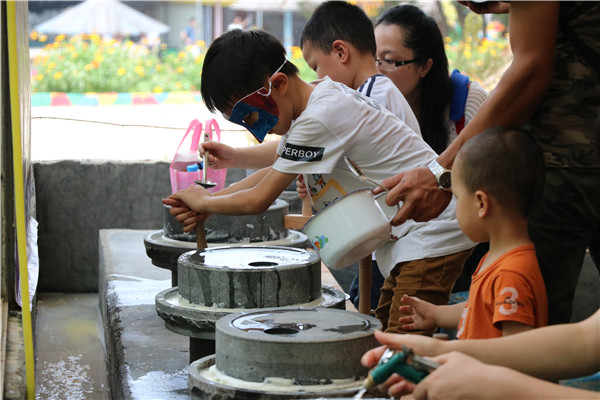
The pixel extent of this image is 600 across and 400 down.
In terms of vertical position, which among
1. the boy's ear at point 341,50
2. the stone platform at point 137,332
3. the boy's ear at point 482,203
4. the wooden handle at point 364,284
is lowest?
the stone platform at point 137,332

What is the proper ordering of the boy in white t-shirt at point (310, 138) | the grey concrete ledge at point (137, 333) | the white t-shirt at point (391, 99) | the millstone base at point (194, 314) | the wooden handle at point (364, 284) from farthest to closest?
the white t-shirt at point (391, 99)
the wooden handle at point (364, 284)
the grey concrete ledge at point (137, 333)
the boy in white t-shirt at point (310, 138)
the millstone base at point (194, 314)

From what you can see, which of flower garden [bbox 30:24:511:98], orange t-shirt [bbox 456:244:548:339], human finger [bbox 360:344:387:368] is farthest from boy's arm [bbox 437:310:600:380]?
flower garden [bbox 30:24:511:98]

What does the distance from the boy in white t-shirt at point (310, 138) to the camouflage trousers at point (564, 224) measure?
1.92 feet

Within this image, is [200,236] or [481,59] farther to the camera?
[481,59]

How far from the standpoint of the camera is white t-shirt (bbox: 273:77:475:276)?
2867 millimetres

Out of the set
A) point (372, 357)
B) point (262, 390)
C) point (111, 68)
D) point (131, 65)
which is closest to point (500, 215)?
point (372, 357)

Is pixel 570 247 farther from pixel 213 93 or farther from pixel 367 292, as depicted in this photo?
pixel 213 93

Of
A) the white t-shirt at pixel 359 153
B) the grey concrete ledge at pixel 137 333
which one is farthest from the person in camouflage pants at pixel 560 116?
the grey concrete ledge at pixel 137 333

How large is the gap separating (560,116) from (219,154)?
1765mm

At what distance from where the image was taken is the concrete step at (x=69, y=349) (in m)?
4.43

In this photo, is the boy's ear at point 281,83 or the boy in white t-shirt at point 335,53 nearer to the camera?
the boy's ear at point 281,83

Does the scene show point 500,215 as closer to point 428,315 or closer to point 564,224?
point 564,224

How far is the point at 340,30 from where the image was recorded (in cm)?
376

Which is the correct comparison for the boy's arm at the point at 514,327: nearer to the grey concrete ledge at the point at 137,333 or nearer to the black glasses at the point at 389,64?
the grey concrete ledge at the point at 137,333
